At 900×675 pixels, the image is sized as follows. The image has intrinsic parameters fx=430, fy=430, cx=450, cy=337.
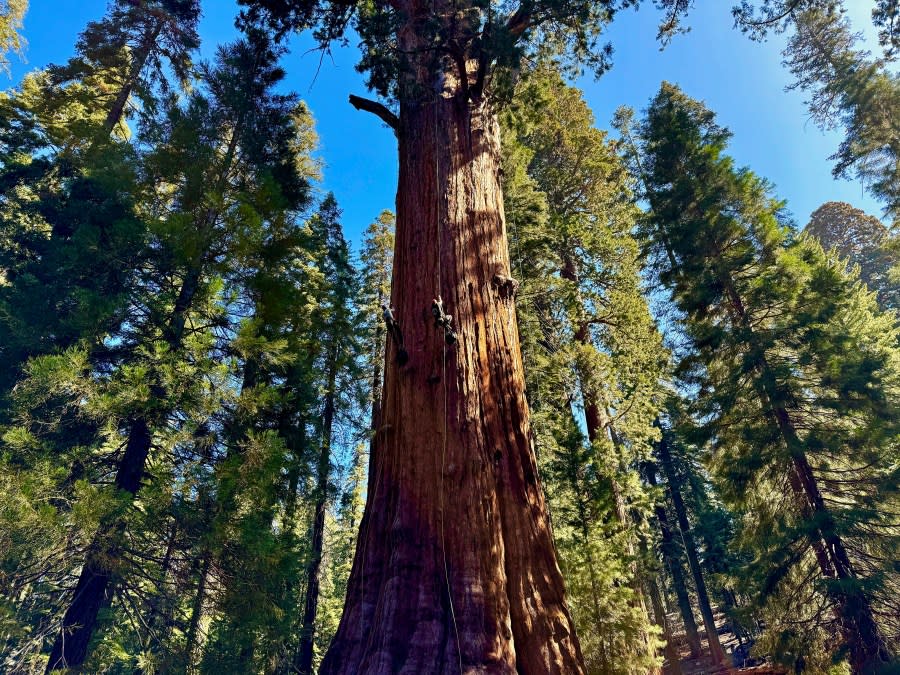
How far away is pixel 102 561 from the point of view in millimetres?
5426

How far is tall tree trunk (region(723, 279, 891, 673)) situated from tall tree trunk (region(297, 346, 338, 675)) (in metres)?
10.1

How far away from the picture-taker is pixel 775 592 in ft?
27.2

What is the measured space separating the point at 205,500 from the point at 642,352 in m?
9.44

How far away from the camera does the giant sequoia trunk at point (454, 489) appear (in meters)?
2.52

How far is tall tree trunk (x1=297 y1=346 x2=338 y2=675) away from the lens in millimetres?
11141

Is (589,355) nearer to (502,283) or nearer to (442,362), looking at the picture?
(502,283)

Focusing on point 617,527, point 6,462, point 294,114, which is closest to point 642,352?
point 617,527

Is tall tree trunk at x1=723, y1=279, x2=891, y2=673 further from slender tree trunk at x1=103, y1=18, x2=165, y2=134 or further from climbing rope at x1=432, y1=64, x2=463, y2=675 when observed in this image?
slender tree trunk at x1=103, y1=18, x2=165, y2=134

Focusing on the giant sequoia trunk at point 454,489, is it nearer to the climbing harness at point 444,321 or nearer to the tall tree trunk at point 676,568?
the climbing harness at point 444,321

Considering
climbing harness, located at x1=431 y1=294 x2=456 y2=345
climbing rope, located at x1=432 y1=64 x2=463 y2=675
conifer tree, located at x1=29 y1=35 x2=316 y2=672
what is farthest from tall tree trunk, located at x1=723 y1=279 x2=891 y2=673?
conifer tree, located at x1=29 y1=35 x2=316 y2=672

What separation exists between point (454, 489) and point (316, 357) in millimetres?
9746

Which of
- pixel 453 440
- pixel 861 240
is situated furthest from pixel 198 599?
pixel 861 240

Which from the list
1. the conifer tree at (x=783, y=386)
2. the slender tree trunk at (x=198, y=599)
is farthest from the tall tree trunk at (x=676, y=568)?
the slender tree trunk at (x=198, y=599)

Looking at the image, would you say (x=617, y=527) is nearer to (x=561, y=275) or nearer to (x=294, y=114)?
(x=561, y=275)
